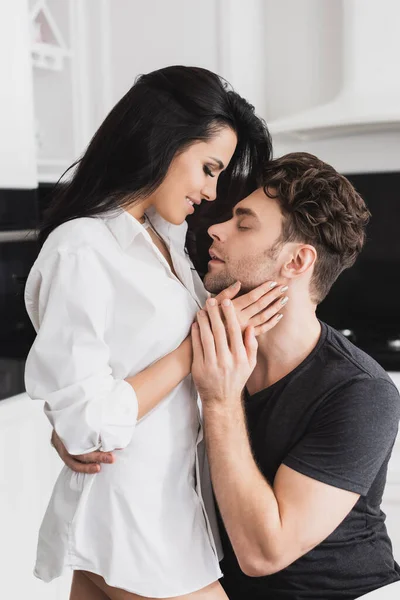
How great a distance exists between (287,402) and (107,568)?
17.4 inches

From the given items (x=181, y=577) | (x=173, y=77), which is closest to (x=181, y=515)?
(x=181, y=577)

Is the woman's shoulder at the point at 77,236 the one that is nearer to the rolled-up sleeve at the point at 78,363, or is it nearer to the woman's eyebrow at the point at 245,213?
the rolled-up sleeve at the point at 78,363

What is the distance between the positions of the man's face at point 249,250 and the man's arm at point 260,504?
279mm

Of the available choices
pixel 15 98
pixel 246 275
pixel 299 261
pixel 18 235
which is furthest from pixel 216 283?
pixel 15 98

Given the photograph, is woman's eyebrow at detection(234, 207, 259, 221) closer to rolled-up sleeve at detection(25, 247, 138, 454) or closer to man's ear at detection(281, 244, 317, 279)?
man's ear at detection(281, 244, 317, 279)

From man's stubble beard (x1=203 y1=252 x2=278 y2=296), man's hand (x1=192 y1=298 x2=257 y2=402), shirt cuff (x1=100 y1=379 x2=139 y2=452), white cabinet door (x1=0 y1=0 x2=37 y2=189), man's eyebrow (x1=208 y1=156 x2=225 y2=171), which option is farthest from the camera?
white cabinet door (x1=0 y1=0 x2=37 y2=189)

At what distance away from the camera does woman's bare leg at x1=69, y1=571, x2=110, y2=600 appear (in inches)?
57.9

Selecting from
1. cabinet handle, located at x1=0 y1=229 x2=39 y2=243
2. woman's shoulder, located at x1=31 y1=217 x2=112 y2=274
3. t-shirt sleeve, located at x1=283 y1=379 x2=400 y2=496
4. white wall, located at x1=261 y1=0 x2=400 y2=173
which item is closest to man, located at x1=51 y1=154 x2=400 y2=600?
t-shirt sleeve, located at x1=283 y1=379 x2=400 y2=496

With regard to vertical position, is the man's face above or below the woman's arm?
above

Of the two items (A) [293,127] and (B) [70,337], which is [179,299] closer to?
(B) [70,337]

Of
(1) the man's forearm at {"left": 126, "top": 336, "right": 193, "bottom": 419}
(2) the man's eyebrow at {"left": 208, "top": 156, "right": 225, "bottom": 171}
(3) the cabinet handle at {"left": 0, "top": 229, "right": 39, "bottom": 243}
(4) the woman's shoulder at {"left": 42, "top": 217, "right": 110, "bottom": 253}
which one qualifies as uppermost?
(2) the man's eyebrow at {"left": 208, "top": 156, "right": 225, "bottom": 171}

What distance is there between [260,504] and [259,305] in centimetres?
35

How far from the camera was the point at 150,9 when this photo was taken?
9.32 ft

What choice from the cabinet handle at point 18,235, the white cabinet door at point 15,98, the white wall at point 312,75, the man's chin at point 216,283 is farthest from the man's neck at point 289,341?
the white wall at point 312,75
